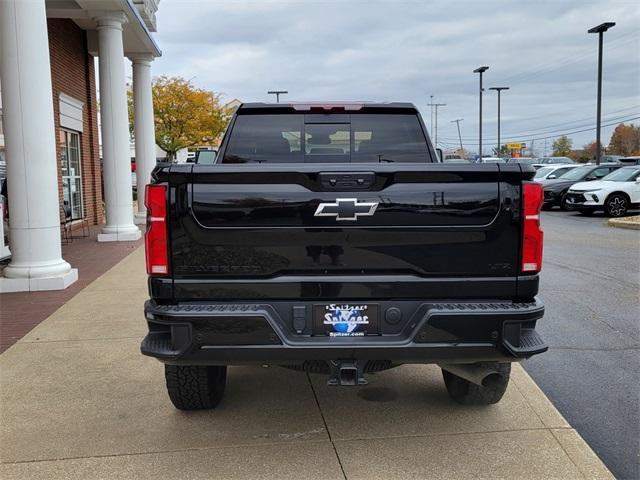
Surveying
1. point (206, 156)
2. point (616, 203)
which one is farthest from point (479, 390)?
point (616, 203)

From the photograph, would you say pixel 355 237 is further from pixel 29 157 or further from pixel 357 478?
pixel 29 157

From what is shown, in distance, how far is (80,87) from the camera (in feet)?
54.1

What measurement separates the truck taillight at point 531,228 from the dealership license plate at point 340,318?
0.84m

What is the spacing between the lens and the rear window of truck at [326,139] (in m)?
4.91

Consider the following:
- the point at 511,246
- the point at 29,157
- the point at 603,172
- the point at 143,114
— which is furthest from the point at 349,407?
the point at 603,172

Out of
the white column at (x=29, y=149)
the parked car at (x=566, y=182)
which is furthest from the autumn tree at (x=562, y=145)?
the white column at (x=29, y=149)

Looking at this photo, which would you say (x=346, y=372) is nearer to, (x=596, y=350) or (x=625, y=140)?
(x=596, y=350)

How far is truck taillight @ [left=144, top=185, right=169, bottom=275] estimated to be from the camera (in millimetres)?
3197

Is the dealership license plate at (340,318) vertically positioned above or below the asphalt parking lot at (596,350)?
above

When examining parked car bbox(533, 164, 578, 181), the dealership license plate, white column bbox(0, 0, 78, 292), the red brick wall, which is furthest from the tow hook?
parked car bbox(533, 164, 578, 181)

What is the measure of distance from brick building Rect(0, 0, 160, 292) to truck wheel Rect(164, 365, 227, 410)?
4.83m

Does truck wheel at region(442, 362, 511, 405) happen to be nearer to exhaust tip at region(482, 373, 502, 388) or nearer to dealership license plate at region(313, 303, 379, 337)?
exhaust tip at region(482, 373, 502, 388)

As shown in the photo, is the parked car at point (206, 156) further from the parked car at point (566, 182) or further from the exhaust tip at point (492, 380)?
the parked car at point (566, 182)

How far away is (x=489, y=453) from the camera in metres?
3.63
